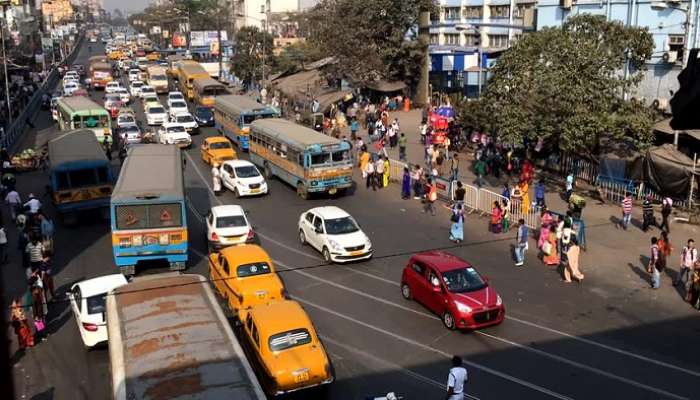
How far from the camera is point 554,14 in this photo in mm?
40781

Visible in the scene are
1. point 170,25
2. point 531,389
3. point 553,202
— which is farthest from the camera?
point 170,25

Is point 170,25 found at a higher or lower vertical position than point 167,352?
higher

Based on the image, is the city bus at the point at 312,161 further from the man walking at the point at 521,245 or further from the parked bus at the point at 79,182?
the man walking at the point at 521,245

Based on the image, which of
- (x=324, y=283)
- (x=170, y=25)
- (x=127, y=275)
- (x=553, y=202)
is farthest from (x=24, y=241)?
(x=170, y=25)

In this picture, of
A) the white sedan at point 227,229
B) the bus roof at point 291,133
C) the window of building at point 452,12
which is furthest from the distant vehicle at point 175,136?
the window of building at point 452,12

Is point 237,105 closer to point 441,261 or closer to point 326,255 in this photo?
point 326,255

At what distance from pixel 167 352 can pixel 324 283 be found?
8.46 metres

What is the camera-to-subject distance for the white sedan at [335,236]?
813 inches

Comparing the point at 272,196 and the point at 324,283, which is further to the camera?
the point at 272,196

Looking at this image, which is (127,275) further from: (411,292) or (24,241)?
(411,292)

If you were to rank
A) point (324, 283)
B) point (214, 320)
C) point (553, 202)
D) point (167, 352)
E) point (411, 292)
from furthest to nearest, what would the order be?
1. point (553, 202)
2. point (324, 283)
3. point (411, 292)
4. point (214, 320)
5. point (167, 352)

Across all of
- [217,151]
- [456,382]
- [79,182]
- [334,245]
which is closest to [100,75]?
[217,151]

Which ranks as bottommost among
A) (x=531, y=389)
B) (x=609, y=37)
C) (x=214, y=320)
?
(x=531, y=389)

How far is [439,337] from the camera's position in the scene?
16.0m
